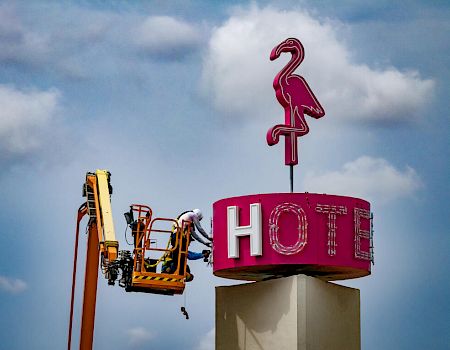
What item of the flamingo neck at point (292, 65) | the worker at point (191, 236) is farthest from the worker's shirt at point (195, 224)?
the flamingo neck at point (292, 65)

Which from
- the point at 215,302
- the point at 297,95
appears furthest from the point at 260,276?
the point at 297,95

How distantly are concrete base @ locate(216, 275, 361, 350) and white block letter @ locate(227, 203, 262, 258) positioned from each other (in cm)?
148

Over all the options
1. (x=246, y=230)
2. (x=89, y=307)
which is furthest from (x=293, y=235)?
(x=89, y=307)

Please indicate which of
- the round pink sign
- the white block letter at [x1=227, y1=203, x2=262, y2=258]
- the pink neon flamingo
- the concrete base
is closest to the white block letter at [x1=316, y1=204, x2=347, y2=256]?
the round pink sign

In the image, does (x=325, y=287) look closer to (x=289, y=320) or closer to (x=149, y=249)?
(x=289, y=320)

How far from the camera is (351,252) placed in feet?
152

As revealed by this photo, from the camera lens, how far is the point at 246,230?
4594 centimetres

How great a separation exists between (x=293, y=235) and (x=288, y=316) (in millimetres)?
2948

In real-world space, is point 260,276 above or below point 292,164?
below

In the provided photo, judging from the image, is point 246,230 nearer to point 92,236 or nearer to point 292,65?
point 292,65

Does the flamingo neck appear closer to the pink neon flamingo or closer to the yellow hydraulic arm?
the pink neon flamingo

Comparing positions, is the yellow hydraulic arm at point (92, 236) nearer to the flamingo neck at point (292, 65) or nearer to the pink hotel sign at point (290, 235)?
the pink hotel sign at point (290, 235)

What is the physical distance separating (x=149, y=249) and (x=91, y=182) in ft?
25.7

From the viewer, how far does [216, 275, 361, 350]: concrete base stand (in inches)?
1764
